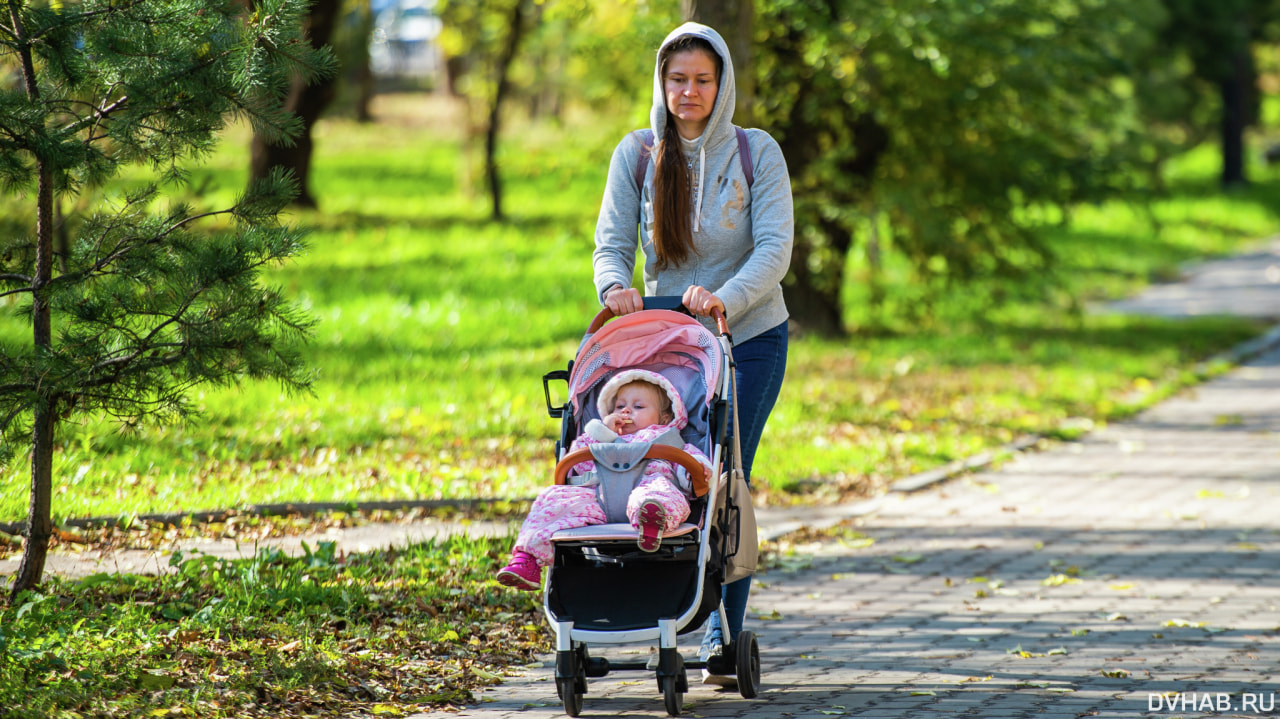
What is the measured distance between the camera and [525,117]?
165 ft

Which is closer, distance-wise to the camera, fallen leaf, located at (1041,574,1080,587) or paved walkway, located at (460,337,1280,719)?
paved walkway, located at (460,337,1280,719)

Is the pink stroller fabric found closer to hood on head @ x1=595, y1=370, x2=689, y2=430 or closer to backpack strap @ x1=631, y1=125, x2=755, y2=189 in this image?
hood on head @ x1=595, y1=370, x2=689, y2=430

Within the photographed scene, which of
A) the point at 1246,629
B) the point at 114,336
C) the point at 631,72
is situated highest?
the point at 631,72

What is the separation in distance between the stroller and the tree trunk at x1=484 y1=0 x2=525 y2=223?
18.0 metres

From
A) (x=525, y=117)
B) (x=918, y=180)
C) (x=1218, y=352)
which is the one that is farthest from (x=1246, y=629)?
(x=525, y=117)

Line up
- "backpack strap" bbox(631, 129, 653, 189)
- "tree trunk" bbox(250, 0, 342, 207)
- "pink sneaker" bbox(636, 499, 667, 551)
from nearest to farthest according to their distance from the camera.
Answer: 1. "pink sneaker" bbox(636, 499, 667, 551)
2. "backpack strap" bbox(631, 129, 653, 189)
3. "tree trunk" bbox(250, 0, 342, 207)

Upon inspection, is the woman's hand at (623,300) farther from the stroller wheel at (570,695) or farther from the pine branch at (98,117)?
the pine branch at (98,117)

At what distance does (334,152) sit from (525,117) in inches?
613

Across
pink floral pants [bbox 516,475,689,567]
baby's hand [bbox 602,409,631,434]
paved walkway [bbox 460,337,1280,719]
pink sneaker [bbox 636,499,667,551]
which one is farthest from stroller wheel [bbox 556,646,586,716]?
baby's hand [bbox 602,409,631,434]

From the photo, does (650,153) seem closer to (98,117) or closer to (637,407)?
(637,407)

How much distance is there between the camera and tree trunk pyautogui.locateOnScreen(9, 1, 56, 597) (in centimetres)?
530

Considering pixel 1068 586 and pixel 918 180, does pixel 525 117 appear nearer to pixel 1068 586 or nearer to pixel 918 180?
pixel 918 180

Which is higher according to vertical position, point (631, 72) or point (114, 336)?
point (631, 72)

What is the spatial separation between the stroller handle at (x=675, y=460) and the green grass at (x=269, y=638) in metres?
1.10
